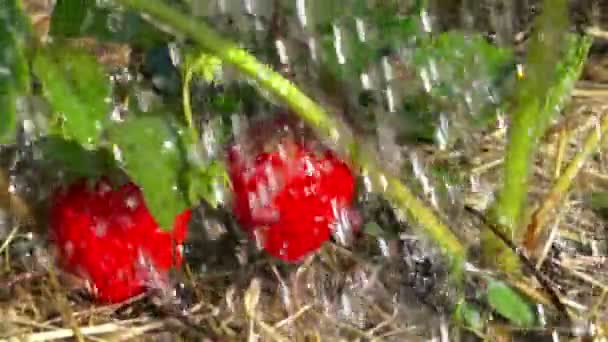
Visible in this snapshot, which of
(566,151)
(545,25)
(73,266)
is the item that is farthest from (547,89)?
(73,266)

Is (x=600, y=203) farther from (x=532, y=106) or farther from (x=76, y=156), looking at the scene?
(x=76, y=156)

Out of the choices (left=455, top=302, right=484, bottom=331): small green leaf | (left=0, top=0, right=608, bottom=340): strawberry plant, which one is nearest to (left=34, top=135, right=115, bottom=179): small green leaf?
(left=0, top=0, right=608, bottom=340): strawberry plant

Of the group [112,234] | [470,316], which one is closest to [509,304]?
[470,316]

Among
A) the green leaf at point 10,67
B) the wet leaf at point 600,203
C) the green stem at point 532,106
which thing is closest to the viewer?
the green leaf at point 10,67

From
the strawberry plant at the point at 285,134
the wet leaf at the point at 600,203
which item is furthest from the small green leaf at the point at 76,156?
the wet leaf at the point at 600,203

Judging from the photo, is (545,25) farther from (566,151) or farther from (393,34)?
(566,151)

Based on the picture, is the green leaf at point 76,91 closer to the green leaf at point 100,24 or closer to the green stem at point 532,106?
the green leaf at point 100,24
